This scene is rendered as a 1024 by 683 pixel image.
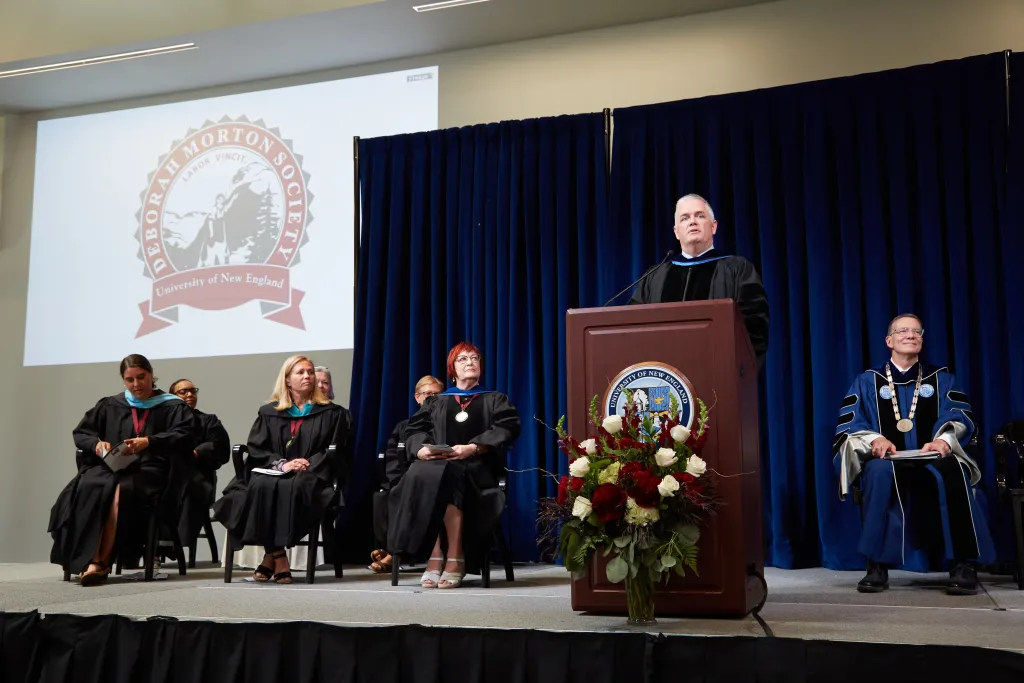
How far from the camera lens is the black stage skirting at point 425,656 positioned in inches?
97.7

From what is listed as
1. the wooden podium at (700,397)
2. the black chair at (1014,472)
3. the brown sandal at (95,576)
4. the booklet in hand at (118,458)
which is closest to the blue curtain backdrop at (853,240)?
the black chair at (1014,472)

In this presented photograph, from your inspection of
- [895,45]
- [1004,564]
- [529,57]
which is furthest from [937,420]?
[529,57]

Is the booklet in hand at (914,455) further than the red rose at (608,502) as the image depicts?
Yes

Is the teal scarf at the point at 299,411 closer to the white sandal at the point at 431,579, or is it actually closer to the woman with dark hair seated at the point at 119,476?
the woman with dark hair seated at the point at 119,476

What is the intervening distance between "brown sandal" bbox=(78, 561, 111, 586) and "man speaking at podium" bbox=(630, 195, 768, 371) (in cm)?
308

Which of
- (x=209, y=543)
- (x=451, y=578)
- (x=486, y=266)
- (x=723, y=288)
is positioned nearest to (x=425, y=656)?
(x=723, y=288)

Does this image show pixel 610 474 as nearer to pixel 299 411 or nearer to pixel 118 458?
pixel 299 411

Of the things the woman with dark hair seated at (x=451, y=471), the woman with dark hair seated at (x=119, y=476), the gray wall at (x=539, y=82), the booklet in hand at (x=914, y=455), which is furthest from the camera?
the gray wall at (x=539, y=82)

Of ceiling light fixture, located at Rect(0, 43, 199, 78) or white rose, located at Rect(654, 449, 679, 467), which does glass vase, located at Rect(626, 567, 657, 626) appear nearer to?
white rose, located at Rect(654, 449, 679, 467)

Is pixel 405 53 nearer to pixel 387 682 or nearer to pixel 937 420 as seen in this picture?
pixel 937 420

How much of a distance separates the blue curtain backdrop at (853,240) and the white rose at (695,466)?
9.89 ft

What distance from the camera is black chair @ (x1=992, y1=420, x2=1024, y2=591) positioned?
14.7 ft

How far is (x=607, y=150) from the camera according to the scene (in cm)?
642

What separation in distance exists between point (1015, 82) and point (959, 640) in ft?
12.9
